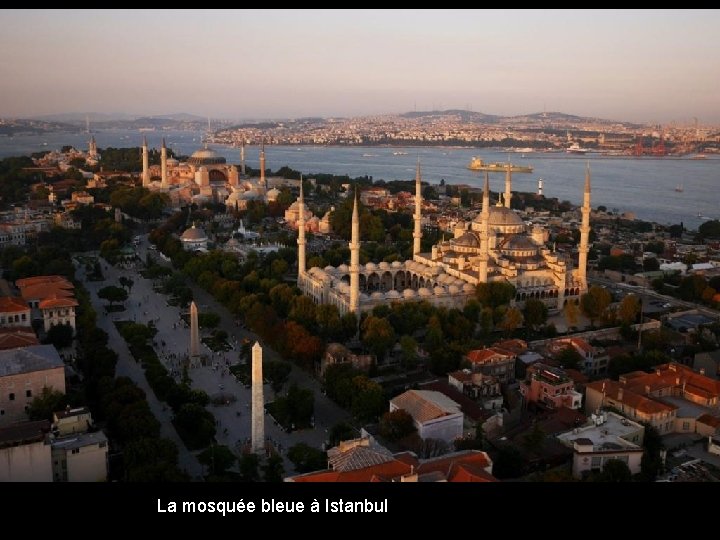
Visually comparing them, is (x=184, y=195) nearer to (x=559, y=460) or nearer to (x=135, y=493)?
(x=559, y=460)

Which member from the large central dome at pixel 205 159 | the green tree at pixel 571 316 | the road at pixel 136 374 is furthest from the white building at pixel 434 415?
the large central dome at pixel 205 159

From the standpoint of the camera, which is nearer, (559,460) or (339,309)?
(559,460)

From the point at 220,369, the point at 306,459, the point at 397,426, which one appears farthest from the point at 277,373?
the point at 306,459

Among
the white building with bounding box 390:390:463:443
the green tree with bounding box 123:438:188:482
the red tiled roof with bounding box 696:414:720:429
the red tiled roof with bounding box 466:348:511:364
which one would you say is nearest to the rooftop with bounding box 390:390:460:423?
the white building with bounding box 390:390:463:443

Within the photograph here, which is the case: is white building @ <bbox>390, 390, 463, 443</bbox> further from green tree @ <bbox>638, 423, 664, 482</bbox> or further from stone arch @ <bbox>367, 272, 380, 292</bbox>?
stone arch @ <bbox>367, 272, 380, 292</bbox>

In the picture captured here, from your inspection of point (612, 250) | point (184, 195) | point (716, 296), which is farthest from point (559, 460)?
point (184, 195)
